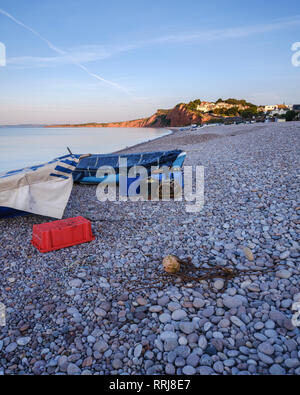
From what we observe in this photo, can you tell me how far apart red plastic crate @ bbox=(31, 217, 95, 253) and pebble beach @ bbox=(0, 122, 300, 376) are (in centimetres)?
19

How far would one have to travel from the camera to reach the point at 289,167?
10.4m

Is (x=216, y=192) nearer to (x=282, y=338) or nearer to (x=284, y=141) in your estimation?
(x=282, y=338)

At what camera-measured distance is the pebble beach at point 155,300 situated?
3025 millimetres

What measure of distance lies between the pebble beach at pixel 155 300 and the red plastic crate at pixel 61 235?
0.19 m

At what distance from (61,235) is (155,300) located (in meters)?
2.67

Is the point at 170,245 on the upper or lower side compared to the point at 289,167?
lower

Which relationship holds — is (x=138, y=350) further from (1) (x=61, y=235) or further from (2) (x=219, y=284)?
(1) (x=61, y=235)

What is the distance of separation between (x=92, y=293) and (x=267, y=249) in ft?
10.8

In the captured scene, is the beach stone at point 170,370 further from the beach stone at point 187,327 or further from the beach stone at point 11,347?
the beach stone at point 11,347

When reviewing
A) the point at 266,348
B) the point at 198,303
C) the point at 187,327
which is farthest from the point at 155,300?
the point at 266,348

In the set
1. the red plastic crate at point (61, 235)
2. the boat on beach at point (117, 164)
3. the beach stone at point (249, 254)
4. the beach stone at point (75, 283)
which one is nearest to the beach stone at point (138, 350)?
the beach stone at point (75, 283)

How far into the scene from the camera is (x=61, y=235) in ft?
18.6
